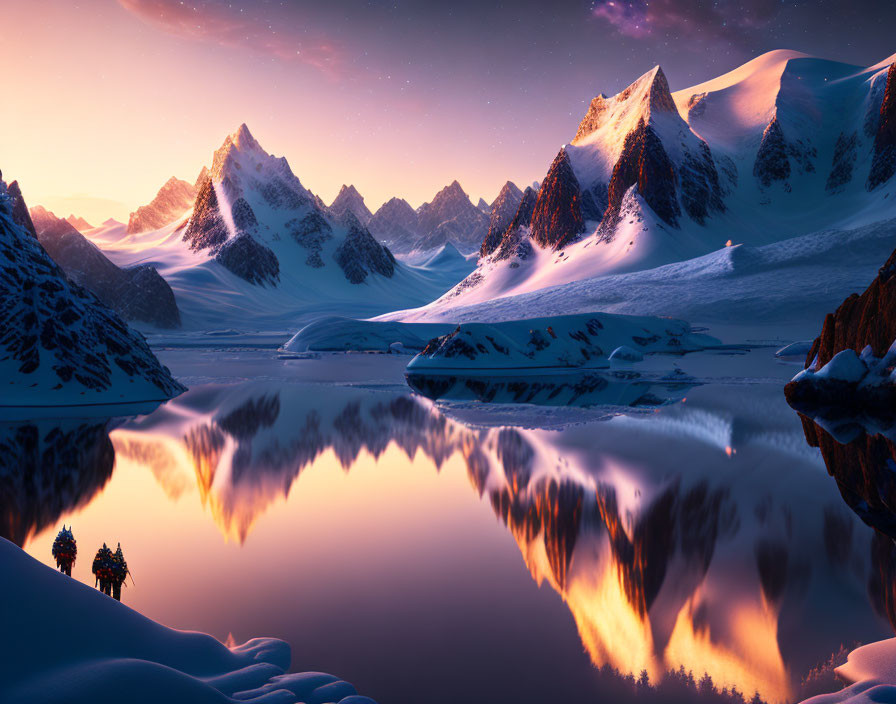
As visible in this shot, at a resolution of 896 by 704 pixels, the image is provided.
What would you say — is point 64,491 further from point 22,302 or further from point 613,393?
point 613,393

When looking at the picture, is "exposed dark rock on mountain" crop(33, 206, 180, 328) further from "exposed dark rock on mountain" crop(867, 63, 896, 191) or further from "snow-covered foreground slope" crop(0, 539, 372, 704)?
"exposed dark rock on mountain" crop(867, 63, 896, 191)

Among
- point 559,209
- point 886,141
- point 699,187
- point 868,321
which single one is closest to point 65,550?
point 868,321

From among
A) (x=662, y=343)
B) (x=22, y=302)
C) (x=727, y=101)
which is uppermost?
(x=727, y=101)

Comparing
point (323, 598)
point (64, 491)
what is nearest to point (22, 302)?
point (64, 491)

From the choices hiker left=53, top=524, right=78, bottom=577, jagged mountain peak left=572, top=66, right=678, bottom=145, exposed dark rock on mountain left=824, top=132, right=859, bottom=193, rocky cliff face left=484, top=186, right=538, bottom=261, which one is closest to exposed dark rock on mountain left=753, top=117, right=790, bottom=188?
exposed dark rock on mountain left=824, top=132, right=859, bottom=193

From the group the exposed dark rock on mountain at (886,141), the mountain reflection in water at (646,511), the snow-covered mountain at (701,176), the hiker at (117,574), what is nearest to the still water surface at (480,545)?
the mountain reflection in water at (646,511)

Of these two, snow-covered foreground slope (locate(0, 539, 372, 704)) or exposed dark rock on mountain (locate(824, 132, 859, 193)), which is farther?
exposed dark rock on mountain (locate(824, 132, 859, 193))

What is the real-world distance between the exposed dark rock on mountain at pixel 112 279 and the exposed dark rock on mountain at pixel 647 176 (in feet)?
348

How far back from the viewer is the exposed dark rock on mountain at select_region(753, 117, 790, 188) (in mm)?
141500

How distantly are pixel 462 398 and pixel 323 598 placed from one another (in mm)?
19366

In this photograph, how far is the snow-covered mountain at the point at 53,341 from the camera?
68.6 ft

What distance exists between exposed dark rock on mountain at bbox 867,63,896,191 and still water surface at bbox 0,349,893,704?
13816 cm

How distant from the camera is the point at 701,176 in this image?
5266 inches

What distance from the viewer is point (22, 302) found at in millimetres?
21625
